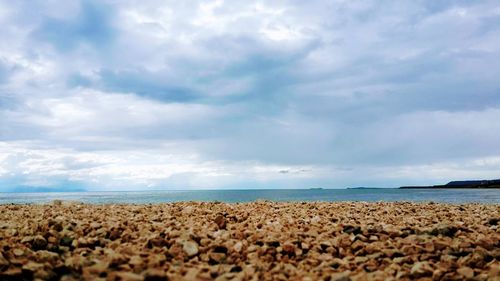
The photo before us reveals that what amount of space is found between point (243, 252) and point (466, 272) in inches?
141

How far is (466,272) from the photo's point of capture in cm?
646

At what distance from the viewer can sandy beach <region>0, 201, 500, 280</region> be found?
19.6 feet

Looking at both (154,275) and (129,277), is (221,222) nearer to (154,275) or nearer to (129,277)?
(154,275)

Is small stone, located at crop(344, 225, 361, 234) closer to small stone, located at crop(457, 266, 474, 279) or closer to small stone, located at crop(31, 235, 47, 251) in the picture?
small stone, located at crop(457, 266, 474, 279)

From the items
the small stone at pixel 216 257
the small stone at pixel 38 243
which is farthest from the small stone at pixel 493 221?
the small stone at pixel 38 243

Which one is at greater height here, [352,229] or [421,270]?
[352,229]

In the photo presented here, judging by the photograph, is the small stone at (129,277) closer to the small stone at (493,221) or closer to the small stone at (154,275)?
the small stone at (154,275)

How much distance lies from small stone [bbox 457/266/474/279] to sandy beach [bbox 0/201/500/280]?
0.06ft

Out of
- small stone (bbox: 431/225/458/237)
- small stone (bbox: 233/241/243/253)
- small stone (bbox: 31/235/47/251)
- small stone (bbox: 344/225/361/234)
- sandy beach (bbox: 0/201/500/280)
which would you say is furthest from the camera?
small stone (bbox: 431/225/458/237)

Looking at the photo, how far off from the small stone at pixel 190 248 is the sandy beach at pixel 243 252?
0.02m

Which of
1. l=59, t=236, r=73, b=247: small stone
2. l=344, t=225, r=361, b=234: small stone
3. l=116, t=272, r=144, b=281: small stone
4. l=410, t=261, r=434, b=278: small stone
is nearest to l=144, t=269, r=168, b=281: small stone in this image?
l=116, t=272, r=144, b=281: small stone

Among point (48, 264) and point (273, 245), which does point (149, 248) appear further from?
point (273, 245)

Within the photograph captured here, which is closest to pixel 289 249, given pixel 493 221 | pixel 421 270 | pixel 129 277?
pixel 421 270

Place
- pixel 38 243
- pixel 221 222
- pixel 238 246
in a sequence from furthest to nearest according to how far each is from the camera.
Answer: pixel 221 222
pixel 38 243
pixel 238 246
